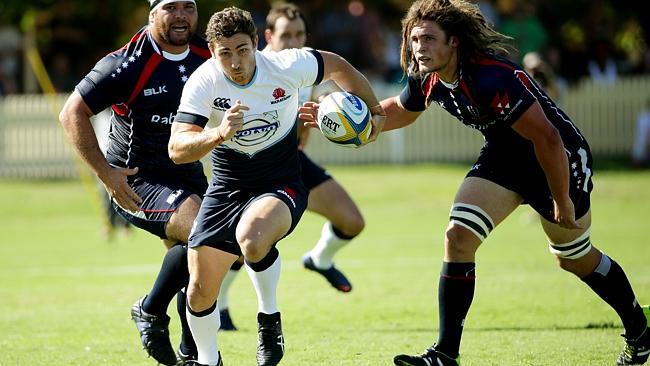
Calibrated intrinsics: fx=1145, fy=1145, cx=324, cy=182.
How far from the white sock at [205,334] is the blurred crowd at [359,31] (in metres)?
17.8

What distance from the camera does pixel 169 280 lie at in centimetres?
726

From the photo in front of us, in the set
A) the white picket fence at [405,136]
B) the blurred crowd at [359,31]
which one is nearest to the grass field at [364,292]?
the white picket fence at [405,136]

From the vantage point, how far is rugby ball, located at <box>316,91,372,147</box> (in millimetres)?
6945

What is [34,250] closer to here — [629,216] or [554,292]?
[554,292]

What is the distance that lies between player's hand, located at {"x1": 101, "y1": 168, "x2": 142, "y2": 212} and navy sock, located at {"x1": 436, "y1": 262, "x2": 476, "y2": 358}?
207cm

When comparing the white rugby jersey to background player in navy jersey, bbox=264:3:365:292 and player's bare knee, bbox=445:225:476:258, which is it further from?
background player in navy jersey, bbox=264:3:365:292

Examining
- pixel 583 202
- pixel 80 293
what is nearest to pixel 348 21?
pixel 80 293

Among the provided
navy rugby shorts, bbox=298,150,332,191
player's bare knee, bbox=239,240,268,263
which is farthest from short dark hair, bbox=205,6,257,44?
navy rugby shorts, bbox=298,150,332,191

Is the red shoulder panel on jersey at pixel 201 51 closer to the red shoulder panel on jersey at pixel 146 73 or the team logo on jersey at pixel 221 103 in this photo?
the red shoulder panel on jersey at pixel 146 73

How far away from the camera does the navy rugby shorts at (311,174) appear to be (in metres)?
9.72

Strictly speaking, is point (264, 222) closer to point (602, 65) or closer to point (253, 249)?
point (253, 249)

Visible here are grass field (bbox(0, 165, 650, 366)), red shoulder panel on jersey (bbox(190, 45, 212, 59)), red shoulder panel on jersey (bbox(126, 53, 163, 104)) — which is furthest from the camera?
grass field (bbox(0, 165, 650, 366))

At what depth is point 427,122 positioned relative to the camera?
2416 cm

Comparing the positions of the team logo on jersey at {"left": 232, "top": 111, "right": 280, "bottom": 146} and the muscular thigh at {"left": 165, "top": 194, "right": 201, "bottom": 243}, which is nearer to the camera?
the team logo on jersey at {"left": 232, "top": 111, "right": 280, "bottom": 146}
